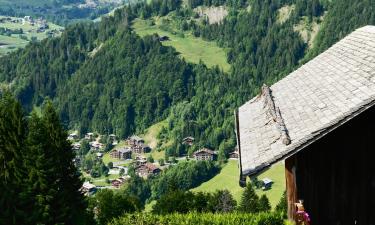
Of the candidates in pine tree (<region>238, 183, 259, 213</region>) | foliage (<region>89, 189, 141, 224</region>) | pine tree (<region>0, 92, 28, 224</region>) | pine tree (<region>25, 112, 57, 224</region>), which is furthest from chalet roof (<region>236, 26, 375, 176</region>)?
pine tree (<region>238, 183, 259, 213</region>)

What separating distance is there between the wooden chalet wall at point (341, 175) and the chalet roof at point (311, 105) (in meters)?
0.45

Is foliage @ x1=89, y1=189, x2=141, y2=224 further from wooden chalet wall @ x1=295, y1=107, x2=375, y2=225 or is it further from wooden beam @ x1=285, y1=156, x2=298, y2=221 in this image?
wooden chalet wall @ x1=295, y1=107, x2=375, y2=225

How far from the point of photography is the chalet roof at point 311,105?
12.5 m

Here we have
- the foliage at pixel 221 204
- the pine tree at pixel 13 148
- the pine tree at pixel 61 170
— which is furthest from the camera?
the foliage at pixel 221 204

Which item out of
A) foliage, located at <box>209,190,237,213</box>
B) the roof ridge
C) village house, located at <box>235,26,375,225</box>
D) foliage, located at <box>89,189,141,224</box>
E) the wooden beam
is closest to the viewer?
village house, located at <box>235,26,375,225</box>

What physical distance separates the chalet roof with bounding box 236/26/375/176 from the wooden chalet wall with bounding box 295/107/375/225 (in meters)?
0.45

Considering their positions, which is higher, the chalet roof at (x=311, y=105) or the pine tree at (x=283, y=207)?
the chalet roof at (x=311, y=105)

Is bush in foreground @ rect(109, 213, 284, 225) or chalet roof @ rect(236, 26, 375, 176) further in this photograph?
bush in foreground @ rect(109, 213, 284, 225)

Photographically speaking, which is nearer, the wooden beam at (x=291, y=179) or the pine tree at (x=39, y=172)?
the wooden beam at (x=291, y=179)

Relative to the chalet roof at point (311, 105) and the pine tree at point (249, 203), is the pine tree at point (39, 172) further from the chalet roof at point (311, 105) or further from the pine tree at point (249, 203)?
the pine tree at point (249, 203)

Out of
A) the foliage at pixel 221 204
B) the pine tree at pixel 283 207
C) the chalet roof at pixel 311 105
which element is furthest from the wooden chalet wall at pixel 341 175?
the foliage at pixel 221 204

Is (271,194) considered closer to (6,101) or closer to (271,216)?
(6,101)

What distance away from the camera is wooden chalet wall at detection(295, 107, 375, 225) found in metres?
12.6

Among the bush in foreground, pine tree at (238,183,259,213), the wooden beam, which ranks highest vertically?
the wooden beam
